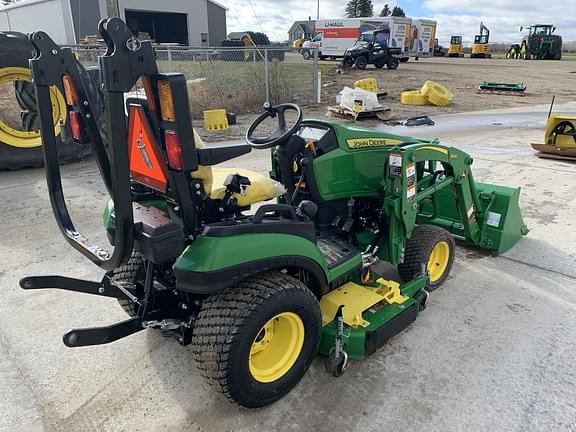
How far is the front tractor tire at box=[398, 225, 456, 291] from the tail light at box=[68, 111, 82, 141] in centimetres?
231

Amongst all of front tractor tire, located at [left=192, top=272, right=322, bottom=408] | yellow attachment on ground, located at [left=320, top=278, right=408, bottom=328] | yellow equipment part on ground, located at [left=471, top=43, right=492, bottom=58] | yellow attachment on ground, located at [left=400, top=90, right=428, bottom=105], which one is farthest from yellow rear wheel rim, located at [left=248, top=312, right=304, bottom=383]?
yellow equipment part on ground, located at [left=471, top=43, right=492, bottom=58]

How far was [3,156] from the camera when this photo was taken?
6449 mm

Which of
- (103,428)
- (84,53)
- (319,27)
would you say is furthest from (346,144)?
(319,27)

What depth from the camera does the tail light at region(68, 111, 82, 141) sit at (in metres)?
2.11

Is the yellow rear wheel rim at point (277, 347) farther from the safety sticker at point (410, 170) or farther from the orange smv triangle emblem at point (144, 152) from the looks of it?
the safety sticker at point (410, 170)

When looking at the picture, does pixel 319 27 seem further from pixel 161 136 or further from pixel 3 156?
pixel 161 136

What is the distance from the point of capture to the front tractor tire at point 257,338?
6.91 feet

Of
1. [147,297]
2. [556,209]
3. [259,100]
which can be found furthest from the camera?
[259,100]

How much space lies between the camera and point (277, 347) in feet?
8.15

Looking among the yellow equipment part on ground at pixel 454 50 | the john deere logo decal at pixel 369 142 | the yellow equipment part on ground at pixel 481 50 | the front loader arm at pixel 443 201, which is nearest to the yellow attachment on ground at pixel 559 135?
the front loader arm at pixel 443 201

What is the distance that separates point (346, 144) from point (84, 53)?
9.26 m

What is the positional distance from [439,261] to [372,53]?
2316 cm

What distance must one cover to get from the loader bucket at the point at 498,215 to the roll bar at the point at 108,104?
10.7 feet

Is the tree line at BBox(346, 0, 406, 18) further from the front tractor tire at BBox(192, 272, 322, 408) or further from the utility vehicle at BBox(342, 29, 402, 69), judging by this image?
the front tractor tire at BBox(192, 272, 322, 408)
